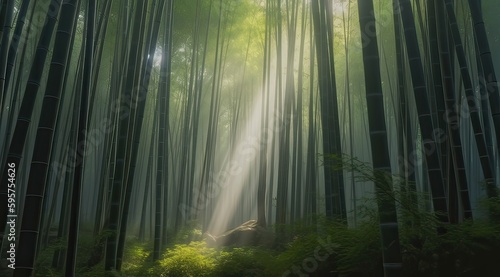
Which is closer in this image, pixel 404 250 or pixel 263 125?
pixel 404 250

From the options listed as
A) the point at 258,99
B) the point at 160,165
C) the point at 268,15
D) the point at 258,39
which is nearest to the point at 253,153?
the point at 258,99

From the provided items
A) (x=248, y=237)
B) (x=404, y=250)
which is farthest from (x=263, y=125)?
(x=404, y=250)

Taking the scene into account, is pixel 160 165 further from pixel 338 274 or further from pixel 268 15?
pixel 268 15

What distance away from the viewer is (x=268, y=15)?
7.83 m

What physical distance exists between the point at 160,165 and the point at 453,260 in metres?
3.90

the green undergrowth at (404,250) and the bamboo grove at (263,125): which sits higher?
the bamboo grove at (263,125)

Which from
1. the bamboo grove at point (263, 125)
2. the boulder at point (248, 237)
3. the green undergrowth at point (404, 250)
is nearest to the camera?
the bamboo grove at point (263, 125)

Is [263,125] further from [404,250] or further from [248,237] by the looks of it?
[404,250]

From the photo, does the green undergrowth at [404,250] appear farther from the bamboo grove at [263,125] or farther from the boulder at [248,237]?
the boulder at [248,237]

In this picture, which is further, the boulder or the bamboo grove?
the boulder

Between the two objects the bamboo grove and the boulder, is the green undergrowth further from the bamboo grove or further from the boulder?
the boulder

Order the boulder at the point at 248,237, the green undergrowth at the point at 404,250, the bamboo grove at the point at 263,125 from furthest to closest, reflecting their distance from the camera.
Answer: the boulder at the point at 248,237 < the green undergrowth at the point at 404,250 < the bamboo grove at the point at 263,125

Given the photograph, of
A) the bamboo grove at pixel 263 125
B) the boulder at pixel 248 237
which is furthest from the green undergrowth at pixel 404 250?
the boulder at pixel 248 237

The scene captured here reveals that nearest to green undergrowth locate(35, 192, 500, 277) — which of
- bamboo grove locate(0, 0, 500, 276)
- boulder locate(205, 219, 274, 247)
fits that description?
bamboo grove locate(0, 0, 500, 276)
